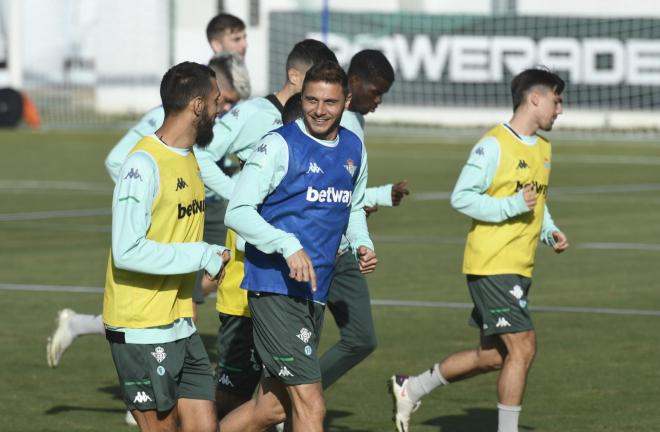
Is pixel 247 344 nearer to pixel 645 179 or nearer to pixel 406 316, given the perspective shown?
pixel 406 316

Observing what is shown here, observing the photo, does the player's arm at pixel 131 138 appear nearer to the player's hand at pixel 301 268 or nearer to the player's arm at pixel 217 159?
the player's arm at pixel 217 159

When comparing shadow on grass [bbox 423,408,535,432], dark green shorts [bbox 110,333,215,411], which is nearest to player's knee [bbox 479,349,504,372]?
shadow on grass [bbox 423,408,535,432]

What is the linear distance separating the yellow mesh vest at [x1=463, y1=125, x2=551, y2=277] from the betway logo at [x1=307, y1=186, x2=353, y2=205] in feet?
5.70

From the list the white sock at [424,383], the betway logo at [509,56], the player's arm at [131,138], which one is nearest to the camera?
the white sock at [424,383]

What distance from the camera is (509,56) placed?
1610 inches

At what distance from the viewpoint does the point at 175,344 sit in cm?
710

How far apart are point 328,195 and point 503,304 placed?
189 cm

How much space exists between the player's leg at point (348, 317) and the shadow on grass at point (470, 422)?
859 millimetres

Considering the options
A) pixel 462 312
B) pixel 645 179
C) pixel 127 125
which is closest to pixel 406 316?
pixel 462 312

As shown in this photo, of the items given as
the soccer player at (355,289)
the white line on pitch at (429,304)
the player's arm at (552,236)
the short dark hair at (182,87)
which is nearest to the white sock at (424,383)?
the soccer player at (355,289)

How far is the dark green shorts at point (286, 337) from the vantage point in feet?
24.4

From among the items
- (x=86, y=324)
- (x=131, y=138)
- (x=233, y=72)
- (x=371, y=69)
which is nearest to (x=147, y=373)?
(x=371, y=69)

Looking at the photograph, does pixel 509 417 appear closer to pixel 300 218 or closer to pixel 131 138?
pixel 300 218

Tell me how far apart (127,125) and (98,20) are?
5467mm
